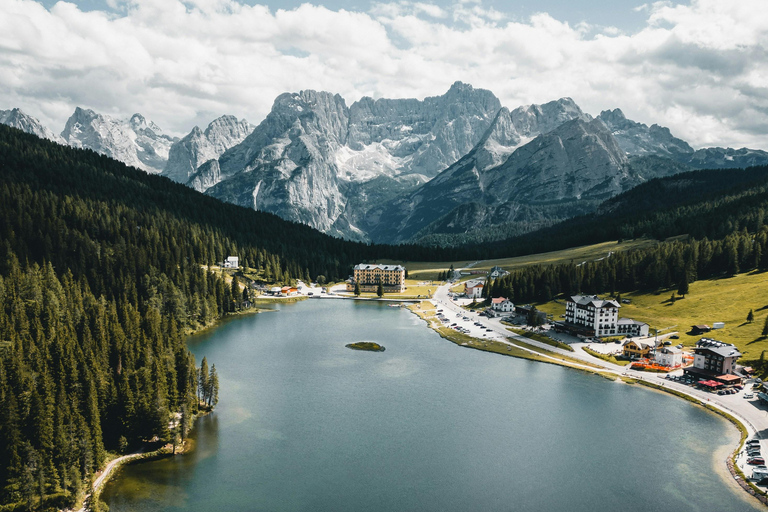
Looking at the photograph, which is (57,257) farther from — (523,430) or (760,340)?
(760,340)

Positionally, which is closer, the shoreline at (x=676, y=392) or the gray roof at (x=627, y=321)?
the shoreline at (x=676, y=392)

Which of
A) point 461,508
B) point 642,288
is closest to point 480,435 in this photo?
point 461,508

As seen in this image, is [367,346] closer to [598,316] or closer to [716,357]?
[598,316]

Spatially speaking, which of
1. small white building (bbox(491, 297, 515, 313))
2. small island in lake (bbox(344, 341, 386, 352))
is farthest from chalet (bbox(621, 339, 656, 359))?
small island in lake (bbox(344, 341, 386, 352))

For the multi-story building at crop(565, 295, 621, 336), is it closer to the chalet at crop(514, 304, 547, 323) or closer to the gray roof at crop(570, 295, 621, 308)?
the gray roof at crop(570, 295, 621, 308)

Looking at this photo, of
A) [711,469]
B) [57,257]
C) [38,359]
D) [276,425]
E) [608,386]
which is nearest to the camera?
[711,469]

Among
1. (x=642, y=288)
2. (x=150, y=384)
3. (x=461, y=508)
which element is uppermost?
(x=642, y=288)

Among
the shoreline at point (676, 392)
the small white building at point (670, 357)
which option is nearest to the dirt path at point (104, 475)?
the shoreline at point (676, 392)

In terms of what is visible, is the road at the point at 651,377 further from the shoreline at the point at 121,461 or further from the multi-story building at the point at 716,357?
the shoreline at the point at 121,461
